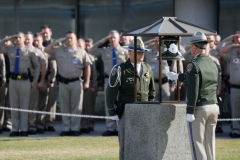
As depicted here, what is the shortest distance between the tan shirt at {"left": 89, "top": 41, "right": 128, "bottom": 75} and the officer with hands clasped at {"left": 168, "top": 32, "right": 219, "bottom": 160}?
6433 millimetres

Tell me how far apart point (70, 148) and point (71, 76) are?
2.88 meters

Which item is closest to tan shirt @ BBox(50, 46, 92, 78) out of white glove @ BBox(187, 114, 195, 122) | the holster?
the holster

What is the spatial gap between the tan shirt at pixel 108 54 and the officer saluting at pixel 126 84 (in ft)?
18.5

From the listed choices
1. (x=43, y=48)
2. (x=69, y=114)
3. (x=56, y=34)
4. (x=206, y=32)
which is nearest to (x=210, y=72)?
(x=206, y=32)

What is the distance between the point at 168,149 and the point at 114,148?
3.91 m

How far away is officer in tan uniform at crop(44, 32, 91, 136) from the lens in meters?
16.8

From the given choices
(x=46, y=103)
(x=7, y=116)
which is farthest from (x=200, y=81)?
(x=7, y=116)

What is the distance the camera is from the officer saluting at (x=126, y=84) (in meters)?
10.9

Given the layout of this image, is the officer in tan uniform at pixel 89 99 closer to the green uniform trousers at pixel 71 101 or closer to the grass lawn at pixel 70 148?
the green uniform trousers at pixel 71 101

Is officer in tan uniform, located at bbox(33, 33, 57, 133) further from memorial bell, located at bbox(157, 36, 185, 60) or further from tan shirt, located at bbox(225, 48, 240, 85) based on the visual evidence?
memorial bell, located at bbox(157, 36, 185, 60)

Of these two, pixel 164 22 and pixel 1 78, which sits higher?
pixel 164 22

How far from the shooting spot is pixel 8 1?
68.8ft

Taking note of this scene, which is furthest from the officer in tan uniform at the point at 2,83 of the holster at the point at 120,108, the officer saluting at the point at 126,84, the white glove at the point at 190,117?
the white glove at the point at 190,117

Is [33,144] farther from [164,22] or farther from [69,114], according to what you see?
[164,22]
